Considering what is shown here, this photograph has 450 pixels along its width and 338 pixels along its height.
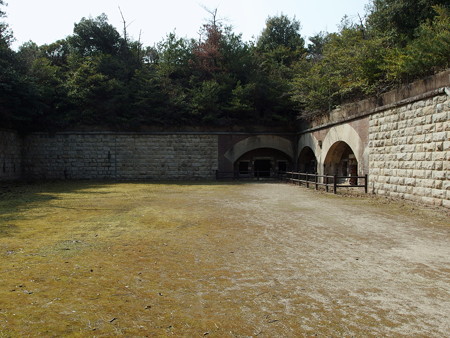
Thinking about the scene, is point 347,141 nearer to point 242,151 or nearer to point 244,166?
point 242,151

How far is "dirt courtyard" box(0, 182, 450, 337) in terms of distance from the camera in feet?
9.76

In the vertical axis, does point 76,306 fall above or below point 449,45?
below

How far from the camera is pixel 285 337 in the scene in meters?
2.78

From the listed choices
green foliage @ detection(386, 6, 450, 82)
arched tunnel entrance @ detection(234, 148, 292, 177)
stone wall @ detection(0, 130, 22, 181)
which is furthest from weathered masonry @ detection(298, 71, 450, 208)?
stone wall @ detection(0, 130, 22, 181)

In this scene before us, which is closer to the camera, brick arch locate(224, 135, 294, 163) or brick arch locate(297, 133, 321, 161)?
brick arch locate(297, 133, 321, 161)

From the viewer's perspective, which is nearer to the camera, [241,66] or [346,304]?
[346,304]

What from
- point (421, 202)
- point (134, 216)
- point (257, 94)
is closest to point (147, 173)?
point (257, 94)

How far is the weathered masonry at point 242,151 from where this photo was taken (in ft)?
37.1

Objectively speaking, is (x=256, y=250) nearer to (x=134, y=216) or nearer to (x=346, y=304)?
(x=346, y=304)

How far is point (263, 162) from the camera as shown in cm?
2336

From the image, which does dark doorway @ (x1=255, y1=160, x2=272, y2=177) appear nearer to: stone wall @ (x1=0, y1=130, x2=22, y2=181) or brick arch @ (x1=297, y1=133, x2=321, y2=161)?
brick arch @ (x1=297, y1=133, x2=321, y2=161)

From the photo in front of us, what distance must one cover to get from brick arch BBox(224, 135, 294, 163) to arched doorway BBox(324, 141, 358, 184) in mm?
5220

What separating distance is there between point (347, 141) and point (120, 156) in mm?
13884

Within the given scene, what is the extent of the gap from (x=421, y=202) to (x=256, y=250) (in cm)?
671
